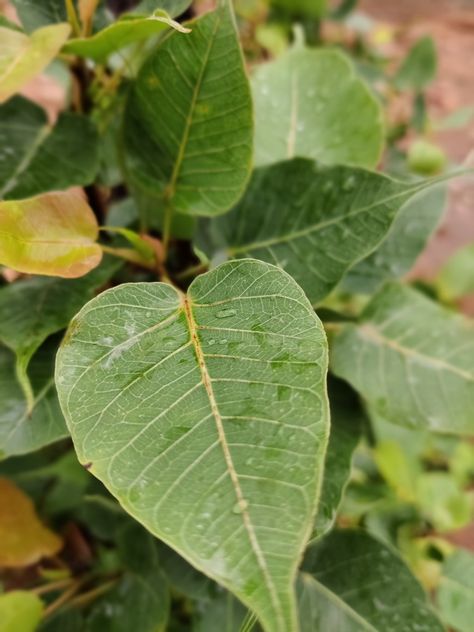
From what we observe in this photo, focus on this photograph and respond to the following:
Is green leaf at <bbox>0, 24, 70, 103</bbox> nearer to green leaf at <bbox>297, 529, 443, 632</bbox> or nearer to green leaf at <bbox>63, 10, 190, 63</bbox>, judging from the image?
green leaf at <bbox>63, 10, 190, 63</bbox>

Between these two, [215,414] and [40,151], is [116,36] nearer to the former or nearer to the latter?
[40,151]

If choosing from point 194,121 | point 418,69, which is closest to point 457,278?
point 418,69

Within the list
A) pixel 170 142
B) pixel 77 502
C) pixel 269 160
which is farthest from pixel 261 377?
pixel 77 502

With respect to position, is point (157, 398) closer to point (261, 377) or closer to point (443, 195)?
point (261, 377)

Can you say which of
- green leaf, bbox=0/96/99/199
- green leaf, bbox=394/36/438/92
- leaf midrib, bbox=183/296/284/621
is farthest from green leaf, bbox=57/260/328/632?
green leaf, bbox=394/36/438/92

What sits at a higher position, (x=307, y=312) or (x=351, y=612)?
(x=307, y=312)

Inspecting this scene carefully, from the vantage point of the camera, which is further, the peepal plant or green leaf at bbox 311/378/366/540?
green leaf at bbox 311/378/366/540
